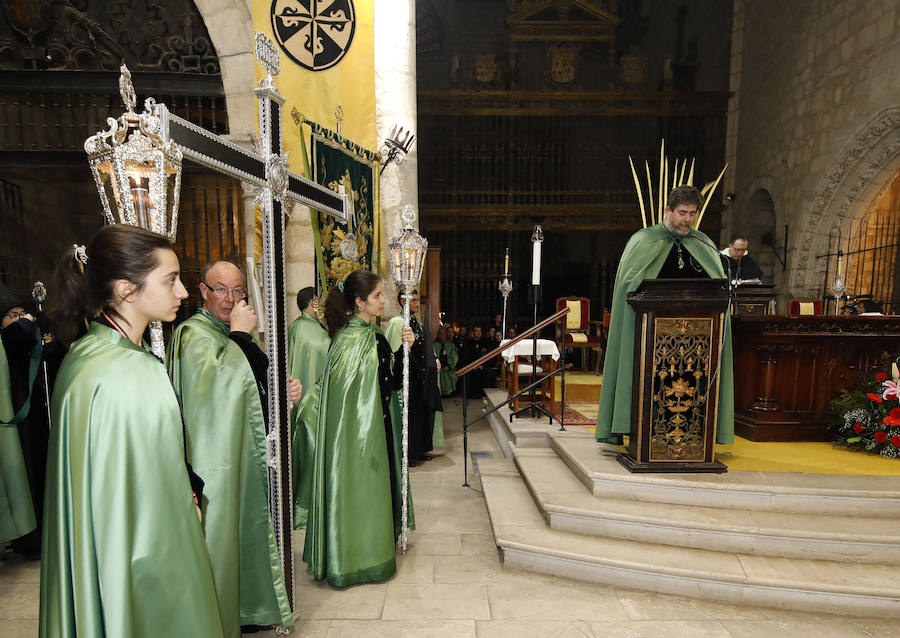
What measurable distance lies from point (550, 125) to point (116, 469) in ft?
32.4

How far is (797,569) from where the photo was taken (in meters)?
2.57

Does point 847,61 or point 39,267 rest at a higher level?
point 847,61

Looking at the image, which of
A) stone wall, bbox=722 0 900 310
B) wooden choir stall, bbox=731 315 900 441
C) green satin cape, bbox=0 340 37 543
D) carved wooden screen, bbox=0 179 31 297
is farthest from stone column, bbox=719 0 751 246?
carved wooden screen, bbox=0 179 31 297

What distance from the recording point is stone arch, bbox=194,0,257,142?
4.75 meters

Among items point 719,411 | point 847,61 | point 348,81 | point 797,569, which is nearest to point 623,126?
point 847,61

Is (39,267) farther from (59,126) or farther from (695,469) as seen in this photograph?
(695,469)

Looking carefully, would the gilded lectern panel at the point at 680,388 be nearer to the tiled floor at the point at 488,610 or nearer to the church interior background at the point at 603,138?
the tiled floor at the point at 488,610

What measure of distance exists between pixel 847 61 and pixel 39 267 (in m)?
11.1

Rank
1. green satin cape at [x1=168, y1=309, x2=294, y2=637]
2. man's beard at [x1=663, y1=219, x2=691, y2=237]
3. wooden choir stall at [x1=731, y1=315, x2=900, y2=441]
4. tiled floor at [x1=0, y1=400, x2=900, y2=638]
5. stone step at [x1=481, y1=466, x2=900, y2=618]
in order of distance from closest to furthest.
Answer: green satin cape at [x1=168, y1=309, x2=294, y2=637]
tiled floor at [x1=0, y1=400, x2=900, y2=638]
stone step at [x1=481, y1=466, x2=900, y2=618]
man's beard at [x1=663, y1=219, x2=691, y2=237]
wooden choir stall at [x1=731, y1=315, x2=900, y2=441]

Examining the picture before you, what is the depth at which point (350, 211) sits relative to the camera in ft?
12.0

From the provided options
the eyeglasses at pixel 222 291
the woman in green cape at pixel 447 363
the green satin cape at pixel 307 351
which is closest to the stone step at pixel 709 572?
the green satin cape at pixel 307 351

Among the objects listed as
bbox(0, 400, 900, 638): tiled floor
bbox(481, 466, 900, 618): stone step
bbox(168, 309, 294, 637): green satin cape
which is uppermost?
bbox(168, 309, 294, 637): green satin cape

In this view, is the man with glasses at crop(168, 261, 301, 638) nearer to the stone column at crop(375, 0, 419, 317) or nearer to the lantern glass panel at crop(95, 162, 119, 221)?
the lantern glass panel at crop(95, 162, 119, 221)

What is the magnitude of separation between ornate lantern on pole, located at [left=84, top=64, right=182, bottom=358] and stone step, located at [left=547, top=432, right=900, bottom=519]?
291 centimetres
